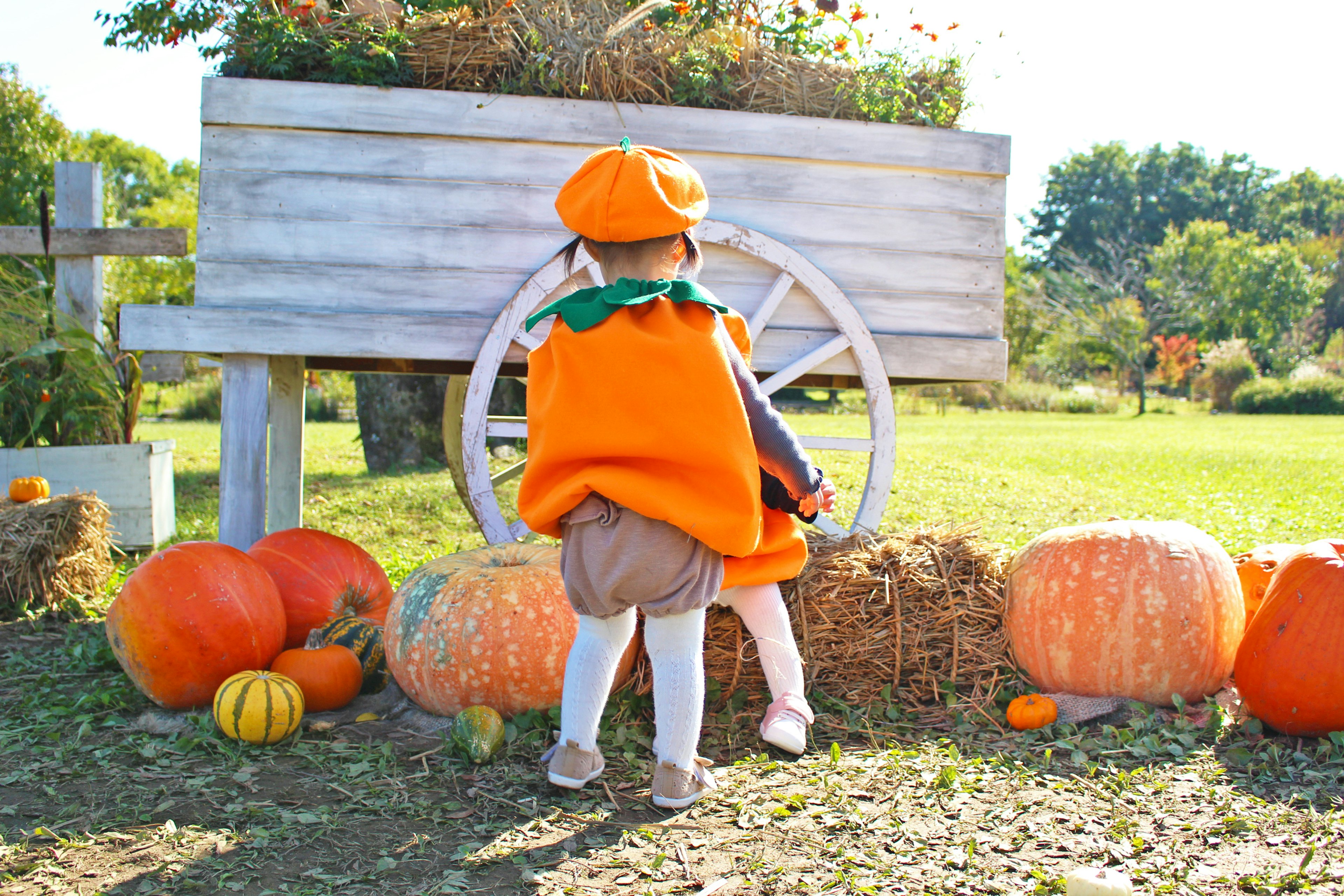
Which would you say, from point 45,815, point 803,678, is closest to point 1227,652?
point 803,678

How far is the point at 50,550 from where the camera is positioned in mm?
3719

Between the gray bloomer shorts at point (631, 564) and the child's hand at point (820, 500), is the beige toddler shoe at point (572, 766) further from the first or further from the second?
the child's hand at point (820, 500)

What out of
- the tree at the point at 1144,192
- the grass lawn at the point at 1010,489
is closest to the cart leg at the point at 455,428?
the grass lawn at the point at 1010,489

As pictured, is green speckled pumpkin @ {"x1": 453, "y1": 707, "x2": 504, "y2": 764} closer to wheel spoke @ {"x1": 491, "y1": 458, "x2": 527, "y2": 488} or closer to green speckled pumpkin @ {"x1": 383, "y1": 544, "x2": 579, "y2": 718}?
green speckled pumpkin @ {"x1": 383, "y1": 544, "x2": 579, "y2": 718}

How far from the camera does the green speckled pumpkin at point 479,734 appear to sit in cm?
231

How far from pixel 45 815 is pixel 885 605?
2.21 metres

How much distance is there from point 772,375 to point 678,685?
174 centimetres

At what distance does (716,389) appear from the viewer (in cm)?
202

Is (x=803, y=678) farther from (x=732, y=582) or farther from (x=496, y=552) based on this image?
(x=496, y=552)

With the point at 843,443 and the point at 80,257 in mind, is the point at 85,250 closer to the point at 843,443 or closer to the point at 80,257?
the point at 80,257

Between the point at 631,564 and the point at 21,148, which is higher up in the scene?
the point at 21,148

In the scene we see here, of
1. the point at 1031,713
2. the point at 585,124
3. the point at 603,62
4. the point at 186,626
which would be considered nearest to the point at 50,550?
the point at 186,626

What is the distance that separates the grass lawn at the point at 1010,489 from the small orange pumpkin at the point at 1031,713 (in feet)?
2.56

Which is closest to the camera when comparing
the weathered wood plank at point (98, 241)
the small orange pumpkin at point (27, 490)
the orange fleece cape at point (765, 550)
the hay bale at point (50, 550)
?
the orange fleece cape at point (765, 550)
